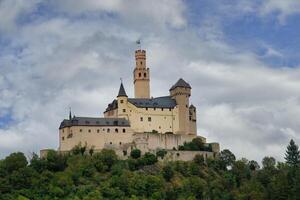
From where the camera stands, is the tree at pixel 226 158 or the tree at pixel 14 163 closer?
the tree at pixel 14 163

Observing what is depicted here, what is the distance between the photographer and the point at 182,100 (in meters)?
128

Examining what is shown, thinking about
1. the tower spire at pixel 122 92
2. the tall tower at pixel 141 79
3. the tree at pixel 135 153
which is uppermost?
the tall tower at pixel 141 79

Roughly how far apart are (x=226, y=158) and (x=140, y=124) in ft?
44.4

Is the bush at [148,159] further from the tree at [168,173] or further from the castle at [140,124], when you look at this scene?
the tree at [168,173]

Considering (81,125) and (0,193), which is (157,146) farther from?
(0,193)

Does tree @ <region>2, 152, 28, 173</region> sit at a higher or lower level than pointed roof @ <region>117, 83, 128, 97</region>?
lower

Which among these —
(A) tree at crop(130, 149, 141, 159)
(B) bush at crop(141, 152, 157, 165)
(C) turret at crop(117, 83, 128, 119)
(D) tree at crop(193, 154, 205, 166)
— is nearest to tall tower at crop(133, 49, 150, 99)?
(C) turret at crop(117, 83, 128, 119)

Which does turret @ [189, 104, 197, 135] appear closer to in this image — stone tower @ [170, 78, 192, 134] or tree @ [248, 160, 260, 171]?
stone tower @ [170, 78, 192, 134]

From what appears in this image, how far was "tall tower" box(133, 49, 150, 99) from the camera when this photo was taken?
130m

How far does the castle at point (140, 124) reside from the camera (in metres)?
122

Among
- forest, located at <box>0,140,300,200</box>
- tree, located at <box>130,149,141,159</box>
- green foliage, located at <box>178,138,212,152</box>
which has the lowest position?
forest, located at <box>0,140,300,200</box>

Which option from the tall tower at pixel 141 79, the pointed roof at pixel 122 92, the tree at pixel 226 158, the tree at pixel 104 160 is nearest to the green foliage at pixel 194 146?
the tree at pixel 226 158

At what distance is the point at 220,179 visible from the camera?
119500mm

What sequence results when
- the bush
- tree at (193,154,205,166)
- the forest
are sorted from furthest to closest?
tree at (193,154,205,166) < the bush < the forest
